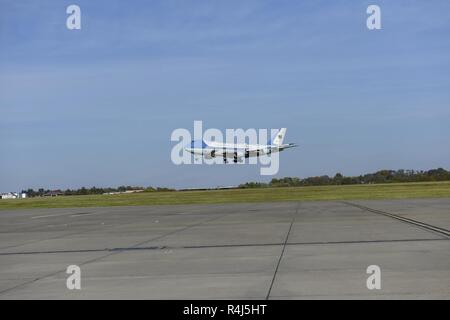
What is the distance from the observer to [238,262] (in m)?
13.3

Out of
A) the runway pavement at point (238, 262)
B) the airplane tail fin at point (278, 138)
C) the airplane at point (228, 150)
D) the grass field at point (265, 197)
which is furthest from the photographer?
the airplane tail fin at point (278, 138)

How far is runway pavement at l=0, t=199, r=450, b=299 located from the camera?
32.2 ft

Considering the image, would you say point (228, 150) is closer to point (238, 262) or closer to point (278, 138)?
point (278, 138)

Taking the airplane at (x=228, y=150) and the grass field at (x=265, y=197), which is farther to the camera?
the airplane at (x=228, y=150)

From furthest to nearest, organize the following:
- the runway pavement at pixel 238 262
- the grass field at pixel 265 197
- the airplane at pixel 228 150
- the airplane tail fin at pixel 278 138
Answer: the airplane tail fin at pixel 278 138 → the airplane at pixel 228 150 → the grass field at pixel 265 197 → the runway pavement at pixel 238 262

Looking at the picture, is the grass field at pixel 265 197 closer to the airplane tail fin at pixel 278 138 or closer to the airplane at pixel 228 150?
Answer: the airplane at pixel 228 150

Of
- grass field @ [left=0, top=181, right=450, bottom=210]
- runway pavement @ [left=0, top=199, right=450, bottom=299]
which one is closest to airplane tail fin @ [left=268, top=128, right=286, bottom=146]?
grass field @ [left=0, top=181, right=450, bottom=210]

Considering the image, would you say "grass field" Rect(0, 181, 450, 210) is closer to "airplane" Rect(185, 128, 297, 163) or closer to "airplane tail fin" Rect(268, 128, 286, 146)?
"airplane" Rect(185, 128, 297, 163)

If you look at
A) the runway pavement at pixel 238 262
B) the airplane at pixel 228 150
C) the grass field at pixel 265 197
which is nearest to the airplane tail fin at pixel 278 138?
the airplane at pixel 228 150

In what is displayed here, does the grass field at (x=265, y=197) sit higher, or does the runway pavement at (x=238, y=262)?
the runway pavement at (x=238, y=262)

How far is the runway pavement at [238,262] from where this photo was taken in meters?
9.81
